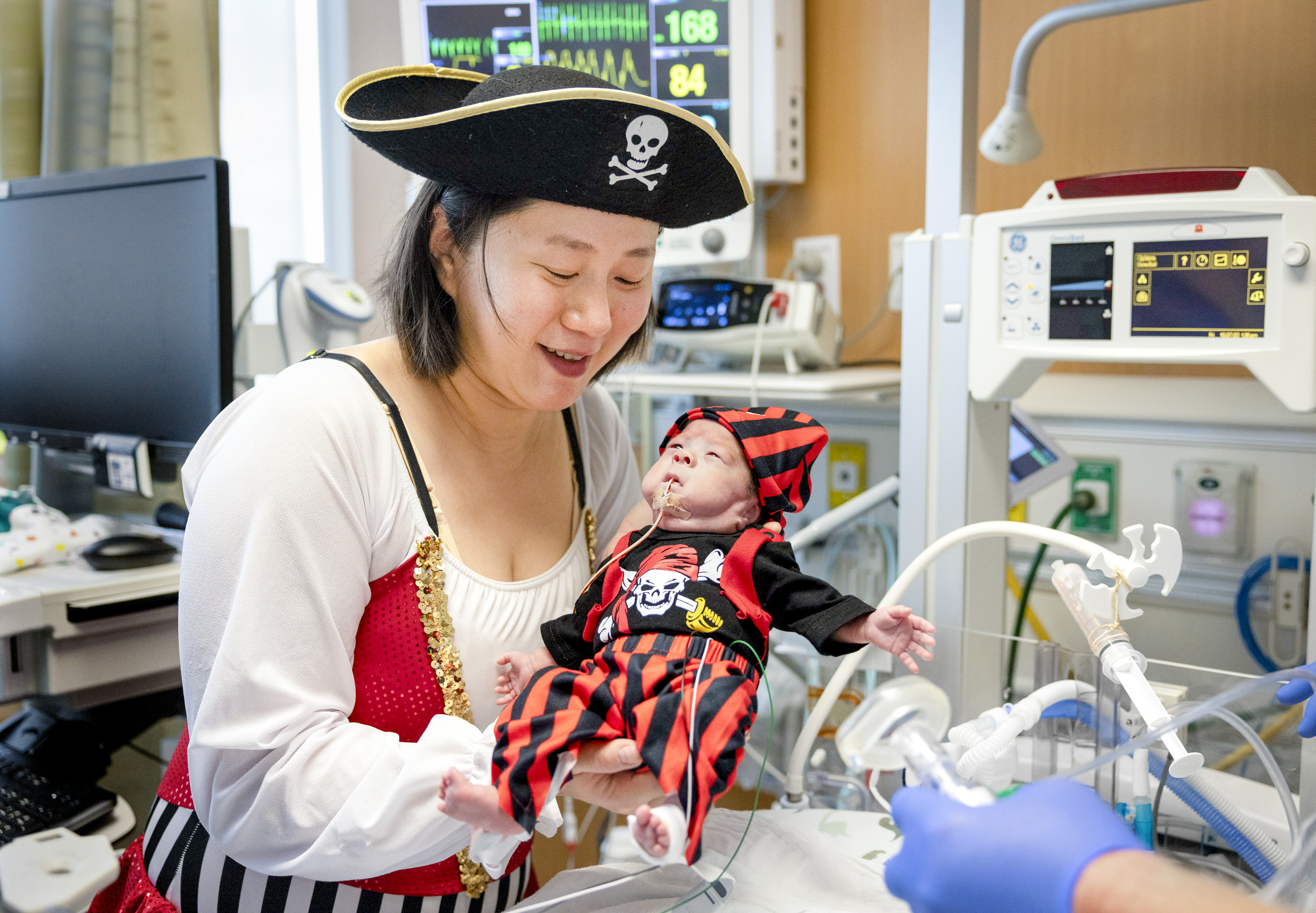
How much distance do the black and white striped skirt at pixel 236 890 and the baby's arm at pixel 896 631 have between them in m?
0.49

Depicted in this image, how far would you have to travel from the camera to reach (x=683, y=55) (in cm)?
200

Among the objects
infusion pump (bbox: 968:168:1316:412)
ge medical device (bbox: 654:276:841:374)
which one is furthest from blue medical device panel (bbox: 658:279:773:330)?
infusion pump (bbox: 968:168:1316:412)

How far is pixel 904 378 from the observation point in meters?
1.36

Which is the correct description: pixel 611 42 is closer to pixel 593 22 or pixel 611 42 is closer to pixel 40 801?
pixel 593 22

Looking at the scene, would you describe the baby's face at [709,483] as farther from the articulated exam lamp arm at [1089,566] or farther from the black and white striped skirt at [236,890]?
the black and white striped skirt at [236,890]

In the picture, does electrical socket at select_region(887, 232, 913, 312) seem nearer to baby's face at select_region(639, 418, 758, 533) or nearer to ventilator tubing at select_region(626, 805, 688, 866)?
baby's face at select_region(639, 418, 758, 533)

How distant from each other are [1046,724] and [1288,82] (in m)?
1.30

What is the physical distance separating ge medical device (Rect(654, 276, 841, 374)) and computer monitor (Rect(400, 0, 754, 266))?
15 centimetres

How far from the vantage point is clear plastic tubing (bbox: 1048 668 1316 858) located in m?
0.85

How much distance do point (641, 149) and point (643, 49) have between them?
4.11 ft

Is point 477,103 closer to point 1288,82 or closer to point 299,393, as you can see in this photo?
point 299,393

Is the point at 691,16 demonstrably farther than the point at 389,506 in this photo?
Yes

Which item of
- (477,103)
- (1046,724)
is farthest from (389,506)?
(1046,724)

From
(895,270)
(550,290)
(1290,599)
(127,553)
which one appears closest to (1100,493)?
(1290,599)
